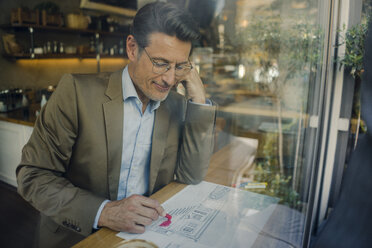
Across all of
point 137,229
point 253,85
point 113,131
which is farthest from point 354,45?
point 137,229

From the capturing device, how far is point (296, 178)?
213cm

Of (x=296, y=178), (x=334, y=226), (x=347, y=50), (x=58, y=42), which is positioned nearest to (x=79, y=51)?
(x=58, y=42)

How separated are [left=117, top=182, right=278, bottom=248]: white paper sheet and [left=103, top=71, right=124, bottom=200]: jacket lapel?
0.73ft

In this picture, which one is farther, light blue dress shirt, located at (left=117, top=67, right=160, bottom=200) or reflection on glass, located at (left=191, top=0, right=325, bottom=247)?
reflection on glass, located at (left=191, top=0, right=325, bottom=247)

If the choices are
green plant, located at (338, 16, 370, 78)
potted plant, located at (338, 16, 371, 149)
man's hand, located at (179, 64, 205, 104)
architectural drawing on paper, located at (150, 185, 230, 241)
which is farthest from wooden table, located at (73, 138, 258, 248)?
green plant, located at (338, 16, 370, 78)

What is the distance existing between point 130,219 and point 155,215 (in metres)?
0.08

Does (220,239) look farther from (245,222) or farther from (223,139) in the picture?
(223,139)

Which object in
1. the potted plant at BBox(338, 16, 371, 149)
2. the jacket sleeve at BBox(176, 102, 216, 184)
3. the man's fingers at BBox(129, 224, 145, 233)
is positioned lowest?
the man's fingers at BBox(129, 224, 145, 233)

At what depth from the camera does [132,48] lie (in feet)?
3.05

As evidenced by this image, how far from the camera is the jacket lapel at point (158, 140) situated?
3.56ft

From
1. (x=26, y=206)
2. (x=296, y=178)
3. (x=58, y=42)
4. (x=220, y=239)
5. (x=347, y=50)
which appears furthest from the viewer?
(x=296, y=178)

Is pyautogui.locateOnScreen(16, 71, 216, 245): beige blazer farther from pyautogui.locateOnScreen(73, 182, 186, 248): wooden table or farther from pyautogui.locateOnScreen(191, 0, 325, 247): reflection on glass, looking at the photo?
pyautogui.locateOnScreen(191, 0, 325, 247): reflection on glass

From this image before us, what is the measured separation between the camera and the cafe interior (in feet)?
3.18

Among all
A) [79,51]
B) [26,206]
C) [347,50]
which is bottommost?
[26,206]
